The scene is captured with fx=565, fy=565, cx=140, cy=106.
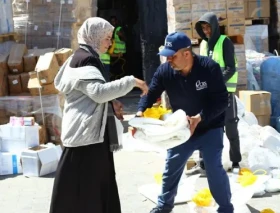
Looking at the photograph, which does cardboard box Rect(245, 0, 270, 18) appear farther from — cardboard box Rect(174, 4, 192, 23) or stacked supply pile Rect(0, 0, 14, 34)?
stacked supply pile Rect(0, 0, 14, 34)

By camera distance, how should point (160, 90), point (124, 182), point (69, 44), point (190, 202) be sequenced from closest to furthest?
point (160, 90) < point (190, 202) < point (124, 182) < point (69, 44)

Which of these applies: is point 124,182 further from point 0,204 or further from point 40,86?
point 40,86

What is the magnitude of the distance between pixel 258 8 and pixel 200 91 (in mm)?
7083

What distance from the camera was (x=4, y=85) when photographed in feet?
24.5

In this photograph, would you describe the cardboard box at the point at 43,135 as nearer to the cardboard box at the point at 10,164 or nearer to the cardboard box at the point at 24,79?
the cardboard box at the point at 10,164

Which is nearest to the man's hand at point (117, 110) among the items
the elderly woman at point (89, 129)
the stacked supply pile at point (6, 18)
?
the elderly woman at point (89, 129)

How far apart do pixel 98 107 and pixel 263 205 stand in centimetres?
205

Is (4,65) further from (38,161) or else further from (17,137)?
(38,161)

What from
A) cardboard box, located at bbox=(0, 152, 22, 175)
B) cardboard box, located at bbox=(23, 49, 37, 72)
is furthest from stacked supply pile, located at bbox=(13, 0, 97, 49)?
cardboard box, located at bbox=(0, 152, 22, 175)

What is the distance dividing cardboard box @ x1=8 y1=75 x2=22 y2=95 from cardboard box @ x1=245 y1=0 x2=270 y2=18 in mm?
5021

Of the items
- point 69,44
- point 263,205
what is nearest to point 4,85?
point 69,44

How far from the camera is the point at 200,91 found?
4156 millimetres

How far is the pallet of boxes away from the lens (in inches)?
256

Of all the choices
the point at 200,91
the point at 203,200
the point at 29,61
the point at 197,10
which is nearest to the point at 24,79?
the point at 29,61
